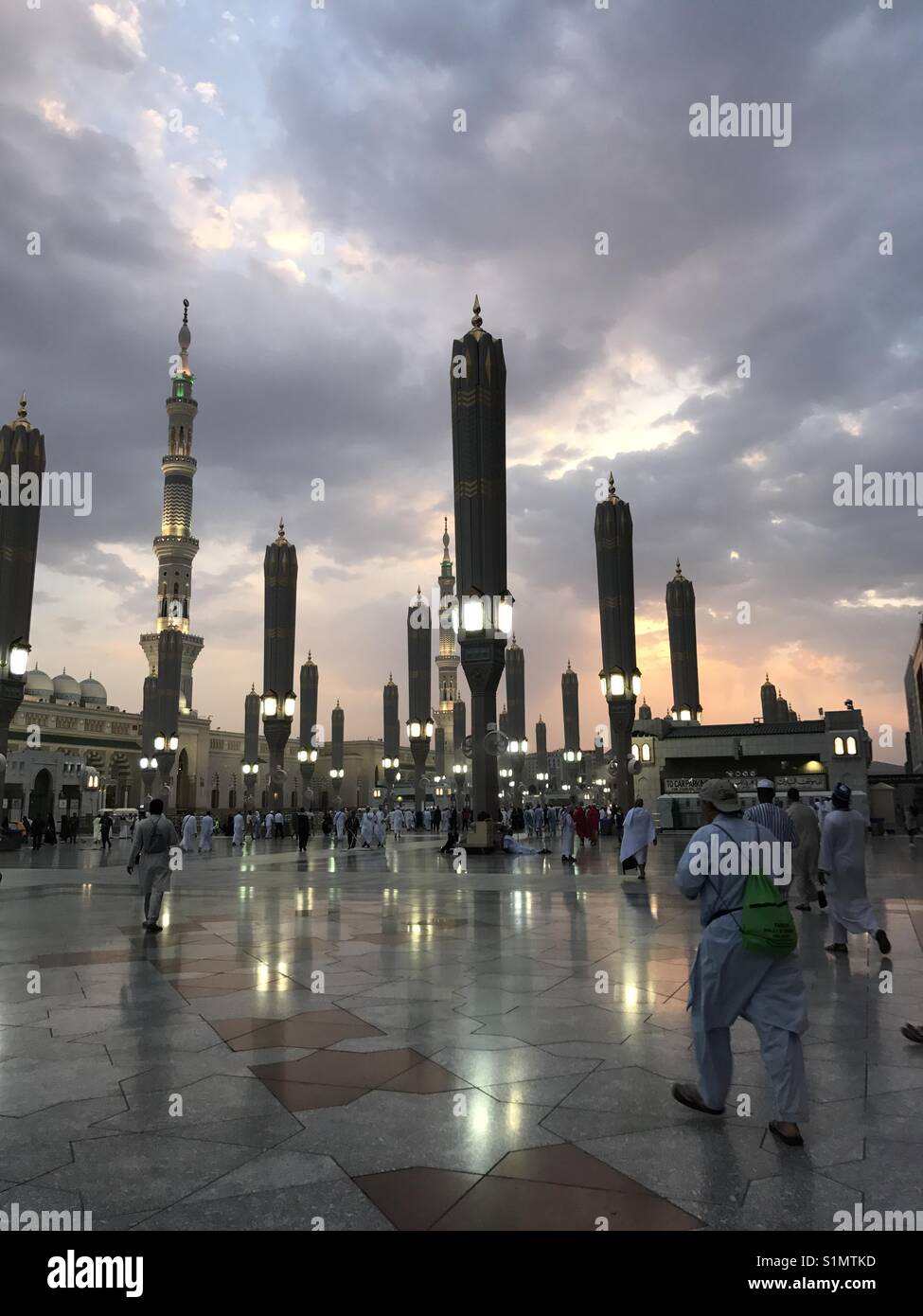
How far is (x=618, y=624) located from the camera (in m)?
31.8

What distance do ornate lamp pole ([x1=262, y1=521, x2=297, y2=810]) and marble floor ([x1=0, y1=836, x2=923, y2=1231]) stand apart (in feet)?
82.1

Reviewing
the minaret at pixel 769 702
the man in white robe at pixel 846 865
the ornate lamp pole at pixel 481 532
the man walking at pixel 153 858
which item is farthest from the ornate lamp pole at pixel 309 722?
the minaret at pixel 769 702

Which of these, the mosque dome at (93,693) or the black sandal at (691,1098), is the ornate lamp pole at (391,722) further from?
the black sandal at (691,1098)

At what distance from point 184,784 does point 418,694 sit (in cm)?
3569

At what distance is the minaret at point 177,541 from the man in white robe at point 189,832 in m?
53.5

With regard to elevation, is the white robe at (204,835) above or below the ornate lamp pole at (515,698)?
below

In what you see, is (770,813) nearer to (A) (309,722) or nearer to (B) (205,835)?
(B) (205,835)

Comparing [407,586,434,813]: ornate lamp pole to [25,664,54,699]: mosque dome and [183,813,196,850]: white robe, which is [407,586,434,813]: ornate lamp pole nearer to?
[183,813,196,850]: white robe

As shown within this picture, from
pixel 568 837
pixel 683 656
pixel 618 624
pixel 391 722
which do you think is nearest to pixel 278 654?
pixel 618 624

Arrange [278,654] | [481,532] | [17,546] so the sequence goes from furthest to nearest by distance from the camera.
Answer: [278,654] → [17,546] → [481,532]

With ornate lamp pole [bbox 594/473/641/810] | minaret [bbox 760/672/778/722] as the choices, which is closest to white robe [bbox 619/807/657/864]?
ornate lamp pole [bbox 594/473/641/810]

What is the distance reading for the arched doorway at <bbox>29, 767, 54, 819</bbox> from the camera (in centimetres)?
4100

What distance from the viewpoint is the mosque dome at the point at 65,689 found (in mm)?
75875
